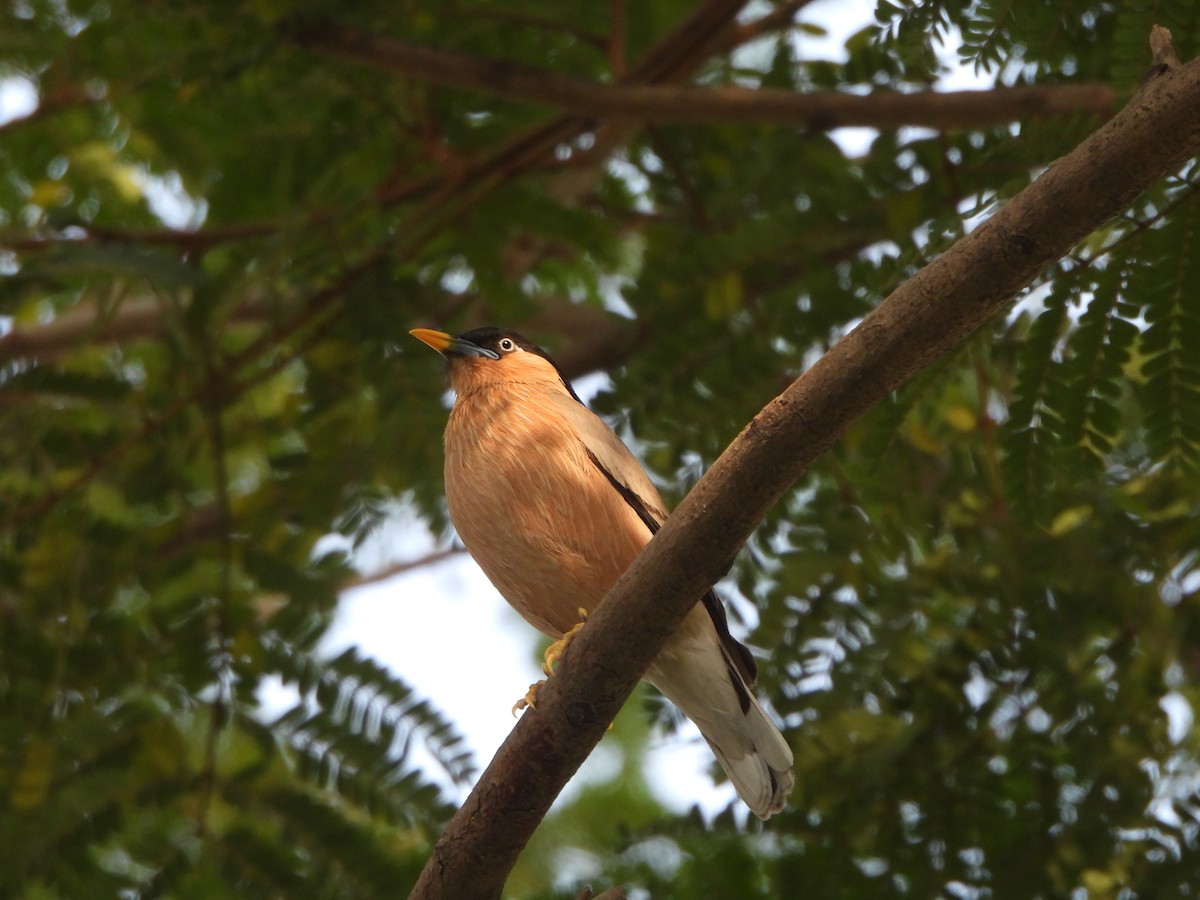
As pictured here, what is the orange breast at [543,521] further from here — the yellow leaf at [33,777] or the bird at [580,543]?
the yellow leaf at [33,777]

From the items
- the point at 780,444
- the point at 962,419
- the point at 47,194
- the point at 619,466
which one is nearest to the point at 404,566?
the point at 47,194

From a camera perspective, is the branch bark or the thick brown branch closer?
the branch bark

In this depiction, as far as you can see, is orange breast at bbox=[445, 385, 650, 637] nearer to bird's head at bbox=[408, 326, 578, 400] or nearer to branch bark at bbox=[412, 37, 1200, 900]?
bird's head at bbox=[408, 326, 578, 400]

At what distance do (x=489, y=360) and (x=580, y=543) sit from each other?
113cm

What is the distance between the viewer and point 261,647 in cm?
488

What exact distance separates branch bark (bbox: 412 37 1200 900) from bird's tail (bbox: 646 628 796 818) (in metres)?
0.83

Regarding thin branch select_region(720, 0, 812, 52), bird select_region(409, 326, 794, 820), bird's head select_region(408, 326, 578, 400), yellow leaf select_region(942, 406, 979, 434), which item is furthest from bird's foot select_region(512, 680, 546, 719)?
thin branch select_region(720, 0, 812, 52)

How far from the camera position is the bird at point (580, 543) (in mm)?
3990

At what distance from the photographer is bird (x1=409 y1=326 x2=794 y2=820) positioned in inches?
157

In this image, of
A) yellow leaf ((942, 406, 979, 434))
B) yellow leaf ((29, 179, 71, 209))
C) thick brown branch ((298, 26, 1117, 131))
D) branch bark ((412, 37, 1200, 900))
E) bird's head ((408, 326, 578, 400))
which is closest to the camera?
branch bark ((412, 37, 1200, 900))

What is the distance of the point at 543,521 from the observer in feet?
13.1

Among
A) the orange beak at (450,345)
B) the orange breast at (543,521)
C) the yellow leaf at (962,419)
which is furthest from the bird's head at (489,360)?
the yellow leaf at (962,419)

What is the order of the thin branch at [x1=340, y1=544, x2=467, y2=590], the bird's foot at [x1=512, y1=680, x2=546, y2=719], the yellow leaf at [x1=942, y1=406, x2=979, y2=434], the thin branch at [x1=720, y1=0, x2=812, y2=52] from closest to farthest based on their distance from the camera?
the bird's foot at [x1=512, y1=680, x2=546, y2=719]
the yellow leaf at [x1=942, y1=406, x2=979, y2=434]
the thin branch at [x1=720, y1=0, x2=812, y2=52]
the thin branch at [x1=340, y1=544, x2=467, y2=590]

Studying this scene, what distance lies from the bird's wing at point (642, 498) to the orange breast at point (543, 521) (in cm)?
6
